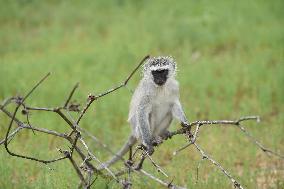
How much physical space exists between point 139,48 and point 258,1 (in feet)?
11.6

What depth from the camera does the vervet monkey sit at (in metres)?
6.40

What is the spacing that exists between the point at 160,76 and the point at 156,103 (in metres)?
0.40

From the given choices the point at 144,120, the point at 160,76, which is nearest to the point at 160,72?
the point at 160,76

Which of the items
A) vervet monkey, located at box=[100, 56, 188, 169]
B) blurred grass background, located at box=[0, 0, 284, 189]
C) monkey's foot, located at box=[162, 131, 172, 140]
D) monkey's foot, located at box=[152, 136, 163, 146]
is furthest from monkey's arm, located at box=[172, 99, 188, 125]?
blurred grass background, located at box=[0, 0, 284, 189]

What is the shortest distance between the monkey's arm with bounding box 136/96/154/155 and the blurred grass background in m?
0.51

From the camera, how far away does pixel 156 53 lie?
11.5 m

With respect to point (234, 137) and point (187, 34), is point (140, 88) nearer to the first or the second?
point (234, 137)

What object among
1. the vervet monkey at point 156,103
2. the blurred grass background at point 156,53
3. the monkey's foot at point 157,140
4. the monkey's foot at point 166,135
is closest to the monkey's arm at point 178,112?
the vervet monkey at point 156,103

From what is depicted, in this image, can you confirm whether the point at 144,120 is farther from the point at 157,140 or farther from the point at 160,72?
the point at 160,72

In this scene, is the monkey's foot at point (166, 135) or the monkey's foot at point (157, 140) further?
the monkey's foot at point (166, 135)

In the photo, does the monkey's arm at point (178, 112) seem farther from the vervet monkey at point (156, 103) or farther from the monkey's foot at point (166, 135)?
the monkey's foot at point (166, 135)

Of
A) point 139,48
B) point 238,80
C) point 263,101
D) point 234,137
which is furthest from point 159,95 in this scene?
point 139,48

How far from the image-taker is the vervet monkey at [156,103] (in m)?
6.40

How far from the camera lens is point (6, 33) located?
42.5 feet
